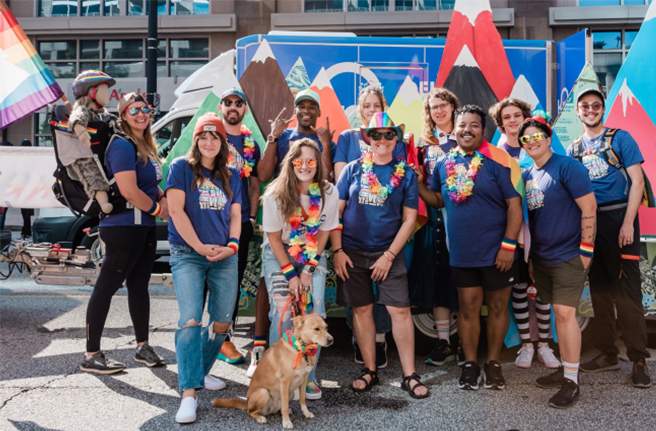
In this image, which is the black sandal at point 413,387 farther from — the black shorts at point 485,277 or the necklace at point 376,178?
the necklace at point 376,178

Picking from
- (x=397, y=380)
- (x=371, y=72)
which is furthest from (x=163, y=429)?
(x=371, y=72)

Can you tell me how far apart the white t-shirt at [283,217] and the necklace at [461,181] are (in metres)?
0.85

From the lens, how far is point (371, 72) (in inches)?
218

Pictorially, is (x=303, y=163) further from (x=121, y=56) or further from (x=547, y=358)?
(x=121, y=56)

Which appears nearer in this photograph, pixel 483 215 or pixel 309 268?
pixel 309 268

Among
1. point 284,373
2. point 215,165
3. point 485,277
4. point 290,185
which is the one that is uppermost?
point 215,165

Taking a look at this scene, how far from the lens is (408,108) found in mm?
5473

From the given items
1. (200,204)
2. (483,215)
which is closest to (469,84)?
(483,215)

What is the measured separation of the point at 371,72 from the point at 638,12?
50.0 feet

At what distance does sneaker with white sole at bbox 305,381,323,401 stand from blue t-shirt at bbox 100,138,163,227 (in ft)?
5.77

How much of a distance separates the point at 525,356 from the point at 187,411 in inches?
112

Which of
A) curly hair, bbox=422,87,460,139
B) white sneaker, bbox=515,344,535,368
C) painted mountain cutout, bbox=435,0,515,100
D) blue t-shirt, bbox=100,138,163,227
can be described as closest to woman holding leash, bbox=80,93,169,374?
blue t-shirt, bbox=100,138,163,227

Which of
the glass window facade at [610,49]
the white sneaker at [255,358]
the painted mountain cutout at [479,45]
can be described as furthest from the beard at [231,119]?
the glass window facade at [610,49]

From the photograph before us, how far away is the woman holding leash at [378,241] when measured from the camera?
3.99 meters
